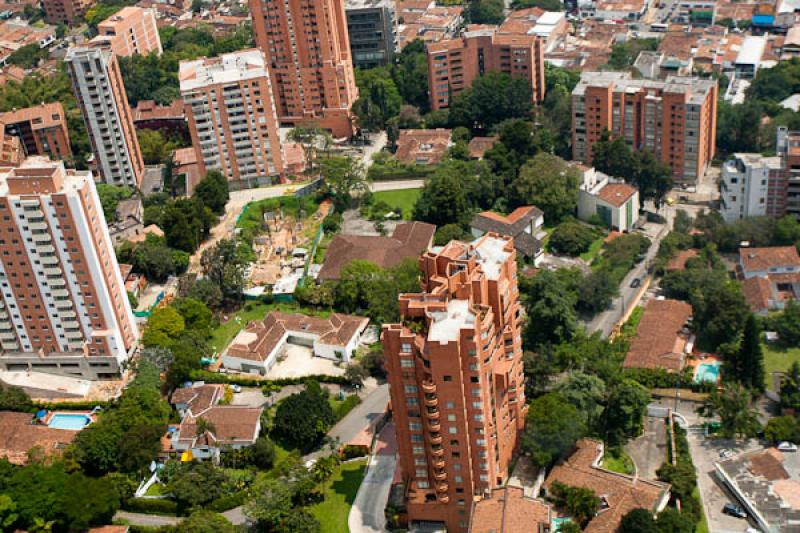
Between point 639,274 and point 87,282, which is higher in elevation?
point 87,282

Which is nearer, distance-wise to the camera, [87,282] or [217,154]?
[87,282]

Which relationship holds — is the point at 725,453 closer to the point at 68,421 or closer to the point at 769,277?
the point at 769,277

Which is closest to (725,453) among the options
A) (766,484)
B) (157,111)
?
(766,484)

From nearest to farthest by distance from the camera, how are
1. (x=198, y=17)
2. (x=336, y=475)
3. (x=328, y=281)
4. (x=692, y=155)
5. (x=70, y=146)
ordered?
(x=336, y=475)
(x=328, y=281)
(x=692, y=155)
(x=70, y=146)
(x=198, y=17)

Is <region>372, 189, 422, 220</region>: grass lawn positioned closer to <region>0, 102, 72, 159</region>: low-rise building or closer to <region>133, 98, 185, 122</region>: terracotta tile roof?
<region>133, 98, 185, 122</region>: terracotta tile roof

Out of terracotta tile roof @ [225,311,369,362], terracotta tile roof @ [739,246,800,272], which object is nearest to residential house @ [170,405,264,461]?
terracotta tile roof @ [225,311,369,362]

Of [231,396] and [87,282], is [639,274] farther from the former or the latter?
[87,282]

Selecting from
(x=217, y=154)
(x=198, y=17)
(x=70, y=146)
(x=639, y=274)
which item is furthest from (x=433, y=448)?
(x=198, y=17)

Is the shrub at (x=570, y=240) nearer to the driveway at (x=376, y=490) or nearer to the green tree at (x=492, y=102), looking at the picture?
the green tree at (x=492, y=102)
